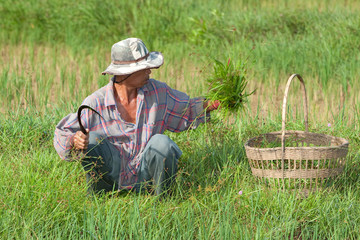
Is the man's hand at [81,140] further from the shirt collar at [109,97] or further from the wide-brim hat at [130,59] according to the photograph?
the wide-brim hat at [130,59]

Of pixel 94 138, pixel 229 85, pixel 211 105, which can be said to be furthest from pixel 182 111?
pixel 94 138

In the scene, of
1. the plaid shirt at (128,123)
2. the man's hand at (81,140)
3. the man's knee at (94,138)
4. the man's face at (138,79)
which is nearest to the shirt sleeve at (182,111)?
the plaid shirt at (128,123)

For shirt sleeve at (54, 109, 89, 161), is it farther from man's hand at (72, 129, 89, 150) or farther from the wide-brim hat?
the wide-brim hat

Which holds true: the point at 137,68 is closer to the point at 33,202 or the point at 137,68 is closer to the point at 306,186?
the point at 33,202

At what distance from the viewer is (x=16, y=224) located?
2600 mm

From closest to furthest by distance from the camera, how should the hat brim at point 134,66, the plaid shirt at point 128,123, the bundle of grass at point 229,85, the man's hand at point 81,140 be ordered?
the man's hand at point 81,140 < the hat brim at point 134,66 < the plaid shirt at point 128,123 < the bundle of grass at point 229,85

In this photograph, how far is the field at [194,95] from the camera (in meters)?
2.68

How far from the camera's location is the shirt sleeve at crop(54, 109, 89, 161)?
2.91m

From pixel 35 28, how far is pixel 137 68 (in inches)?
178

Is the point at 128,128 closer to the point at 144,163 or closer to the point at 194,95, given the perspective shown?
the point at 144,163

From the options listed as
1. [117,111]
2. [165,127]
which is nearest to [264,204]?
[165,127]

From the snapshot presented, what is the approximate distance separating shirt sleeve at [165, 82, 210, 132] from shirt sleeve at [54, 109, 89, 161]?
528 mm

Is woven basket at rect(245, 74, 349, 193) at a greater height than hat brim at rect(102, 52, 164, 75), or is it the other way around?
hat brim at rect(102, 52, 164, 75)

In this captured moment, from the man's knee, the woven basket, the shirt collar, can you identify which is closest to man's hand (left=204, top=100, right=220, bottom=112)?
the woven basket
